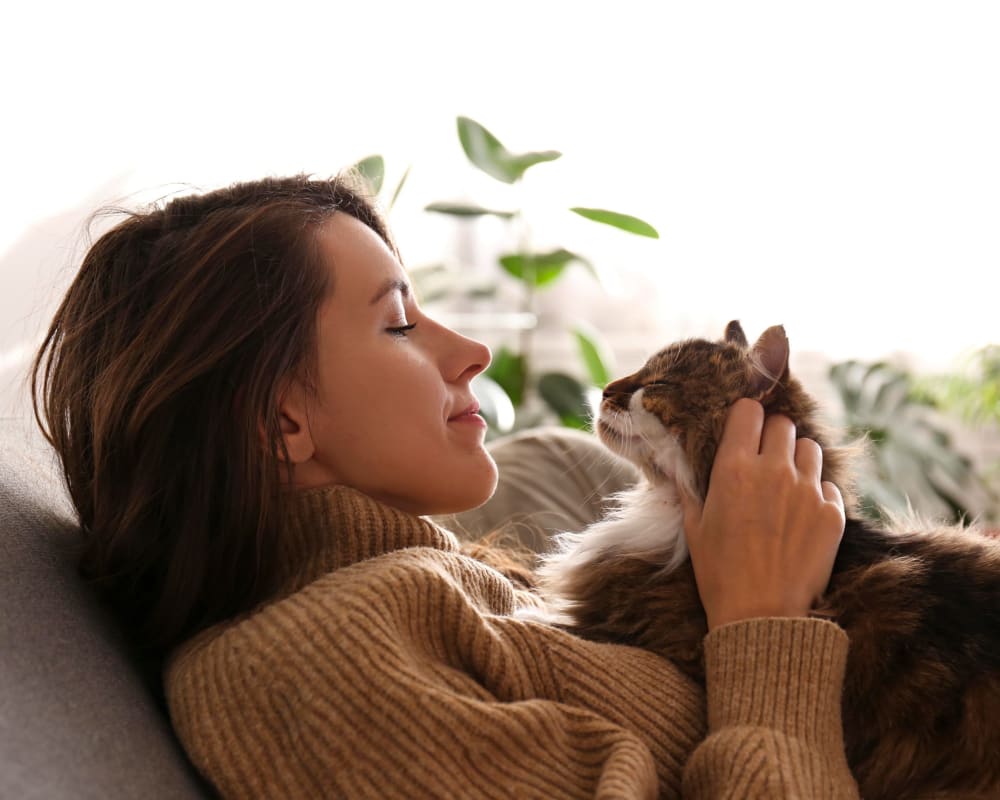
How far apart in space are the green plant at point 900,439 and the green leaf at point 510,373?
40.9 inches

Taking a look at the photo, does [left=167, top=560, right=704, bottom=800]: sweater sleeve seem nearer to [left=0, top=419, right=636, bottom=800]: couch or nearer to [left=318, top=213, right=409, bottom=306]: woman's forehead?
[left=0, top=419, right=636, bottom=800]: couch

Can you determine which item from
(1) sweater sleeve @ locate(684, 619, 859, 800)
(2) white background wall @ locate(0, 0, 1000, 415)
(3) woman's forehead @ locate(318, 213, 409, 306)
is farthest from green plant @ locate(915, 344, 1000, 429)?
(3) woman's forehead @ locate(318, 213, 409, 306)

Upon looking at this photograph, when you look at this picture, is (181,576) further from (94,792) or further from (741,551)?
(741,551)

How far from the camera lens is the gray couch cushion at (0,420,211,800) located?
2.64 ft

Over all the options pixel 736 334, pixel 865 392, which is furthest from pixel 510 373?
pixel 736 334

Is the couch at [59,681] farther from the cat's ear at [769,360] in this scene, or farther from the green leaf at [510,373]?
the green leaf at [510,373]

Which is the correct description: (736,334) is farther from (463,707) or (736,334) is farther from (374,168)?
(374,168)

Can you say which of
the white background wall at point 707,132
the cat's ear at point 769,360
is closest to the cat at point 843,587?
the cat's ear at point 769,360

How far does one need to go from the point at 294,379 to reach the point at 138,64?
73.0 inches

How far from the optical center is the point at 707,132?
356 centimetres

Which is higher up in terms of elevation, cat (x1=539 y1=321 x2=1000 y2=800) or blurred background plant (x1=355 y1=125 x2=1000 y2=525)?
cat (x1=539 y1=321 x2=1000 y2=800)

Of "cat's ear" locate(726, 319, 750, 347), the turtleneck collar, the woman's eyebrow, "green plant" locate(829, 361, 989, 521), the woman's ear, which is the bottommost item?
"green plant" locate(829, 361, 989, 521)

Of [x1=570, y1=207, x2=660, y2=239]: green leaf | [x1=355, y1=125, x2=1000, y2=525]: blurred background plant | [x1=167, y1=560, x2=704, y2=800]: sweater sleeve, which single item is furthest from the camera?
[x1=355, y1=125, x2=1000, y2=525]: blurred background plant

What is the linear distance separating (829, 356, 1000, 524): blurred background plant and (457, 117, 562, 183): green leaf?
130cm
